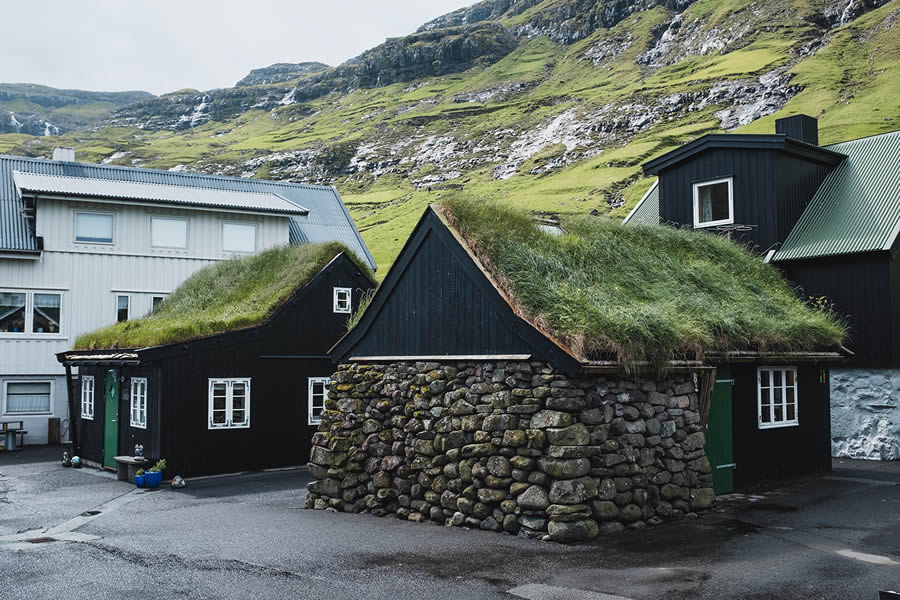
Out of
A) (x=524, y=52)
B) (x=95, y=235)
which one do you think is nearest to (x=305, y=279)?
(x=95, y=235)

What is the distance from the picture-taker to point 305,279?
23141 mm

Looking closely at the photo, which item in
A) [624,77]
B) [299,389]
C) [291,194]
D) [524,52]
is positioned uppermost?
[524,52]

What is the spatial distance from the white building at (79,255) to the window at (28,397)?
3cm

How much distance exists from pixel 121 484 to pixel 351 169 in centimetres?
11695

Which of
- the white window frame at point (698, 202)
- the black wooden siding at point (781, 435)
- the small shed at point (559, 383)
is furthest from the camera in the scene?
the white window frame at point (698, 202)

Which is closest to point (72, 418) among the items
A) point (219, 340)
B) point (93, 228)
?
point (219, 340)

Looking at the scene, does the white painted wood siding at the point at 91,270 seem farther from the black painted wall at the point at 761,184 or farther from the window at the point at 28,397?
the black painted wall at the point at 761,184

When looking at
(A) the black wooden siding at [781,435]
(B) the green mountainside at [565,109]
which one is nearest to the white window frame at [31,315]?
(A) the black wooden siding at [781,435]

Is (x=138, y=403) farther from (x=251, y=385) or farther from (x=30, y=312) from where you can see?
(x=30, y=312)

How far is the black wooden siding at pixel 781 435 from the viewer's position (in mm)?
15875

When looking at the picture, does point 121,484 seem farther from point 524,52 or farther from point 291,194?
point 524,52

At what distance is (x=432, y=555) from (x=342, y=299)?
13789mm

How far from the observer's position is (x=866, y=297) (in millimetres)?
20734

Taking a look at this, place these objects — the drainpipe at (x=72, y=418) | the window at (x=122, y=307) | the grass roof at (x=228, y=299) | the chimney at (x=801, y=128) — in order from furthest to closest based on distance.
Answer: the window at (x=122, y=307), the chimney at (x=801, y=128), the drainpipe at (x=72, y=418), the grass roof at (x=228, y=299)
